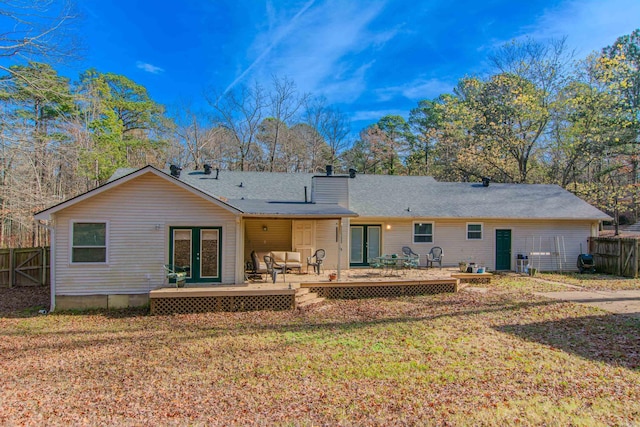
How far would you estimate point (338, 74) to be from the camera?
2577 centimetres

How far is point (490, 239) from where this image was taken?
53.6ft

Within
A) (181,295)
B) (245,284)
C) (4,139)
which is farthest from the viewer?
(245,284)

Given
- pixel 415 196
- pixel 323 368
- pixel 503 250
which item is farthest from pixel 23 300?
pixel 503 250

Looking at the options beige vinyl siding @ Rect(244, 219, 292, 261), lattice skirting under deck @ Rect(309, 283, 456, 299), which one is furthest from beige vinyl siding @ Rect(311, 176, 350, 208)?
lattice skirting under deck @ Rect(309, 283, 456, 299)

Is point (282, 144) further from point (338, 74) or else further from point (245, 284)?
point (245, 284)

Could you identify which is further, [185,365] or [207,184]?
[207,184]

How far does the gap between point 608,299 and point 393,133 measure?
26.5 metres

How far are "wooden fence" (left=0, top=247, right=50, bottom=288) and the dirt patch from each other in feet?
1.14

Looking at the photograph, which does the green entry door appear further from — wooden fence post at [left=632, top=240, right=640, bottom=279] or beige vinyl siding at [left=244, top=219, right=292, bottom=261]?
beige vinyl siding at [left=244, top=219, right=292, bottom=261]

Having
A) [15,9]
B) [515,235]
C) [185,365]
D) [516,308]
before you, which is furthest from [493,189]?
[15,9]

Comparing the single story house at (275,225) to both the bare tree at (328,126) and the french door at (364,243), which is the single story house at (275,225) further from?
the bare tree at (328,126)

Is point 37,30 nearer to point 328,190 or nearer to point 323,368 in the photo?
point 323,368

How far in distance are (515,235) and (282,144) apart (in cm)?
2026

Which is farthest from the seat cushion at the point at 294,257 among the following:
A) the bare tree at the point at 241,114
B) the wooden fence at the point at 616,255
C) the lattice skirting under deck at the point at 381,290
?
the bare tree at the point at 241,114
